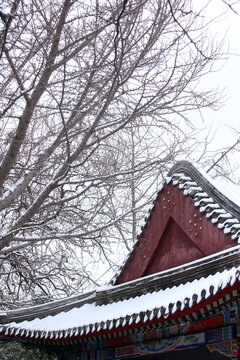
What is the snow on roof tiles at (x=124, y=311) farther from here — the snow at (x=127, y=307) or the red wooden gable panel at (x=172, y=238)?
the red wooden gable panel at (x=172, y=238)

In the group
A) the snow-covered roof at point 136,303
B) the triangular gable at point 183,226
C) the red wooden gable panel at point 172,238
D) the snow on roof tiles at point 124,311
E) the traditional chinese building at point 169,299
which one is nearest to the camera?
the snow on roof tiles at point 124,311

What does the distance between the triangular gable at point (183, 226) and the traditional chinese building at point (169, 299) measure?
0.01m

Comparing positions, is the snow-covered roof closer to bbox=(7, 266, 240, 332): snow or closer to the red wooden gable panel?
bbox=(7, 266, 240, 332): snow

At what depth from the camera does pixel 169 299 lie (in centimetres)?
607

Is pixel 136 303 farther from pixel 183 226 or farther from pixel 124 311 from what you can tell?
pixel 183 226

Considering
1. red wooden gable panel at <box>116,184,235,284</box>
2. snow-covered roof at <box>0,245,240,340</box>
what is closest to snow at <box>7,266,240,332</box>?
snow-covered roof at <box>0,245,240,340</box>

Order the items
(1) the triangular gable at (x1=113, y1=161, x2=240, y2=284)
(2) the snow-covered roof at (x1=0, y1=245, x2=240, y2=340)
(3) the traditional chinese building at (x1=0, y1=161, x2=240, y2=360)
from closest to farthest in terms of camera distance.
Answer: (2) the snow-covered roof at (x1=0, y1=245, x2=240, y2=340)
(3) the traditional chinese building at (x1=0, y1=161, x2=240, y2=360)
(1) the triangular gable at (x1=113, y1=161, x2=240, y2=284)

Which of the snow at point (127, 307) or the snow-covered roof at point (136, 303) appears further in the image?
the snow-covered roof at point (136, 303)

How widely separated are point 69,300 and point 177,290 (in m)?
3.12

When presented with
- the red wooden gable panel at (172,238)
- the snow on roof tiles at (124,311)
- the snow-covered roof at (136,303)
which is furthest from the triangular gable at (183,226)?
the snow on roof tiles at (124,311)

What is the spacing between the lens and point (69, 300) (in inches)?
354

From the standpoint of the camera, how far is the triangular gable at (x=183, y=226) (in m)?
6.91

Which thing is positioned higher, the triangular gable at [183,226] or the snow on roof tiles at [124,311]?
the triangular gable at [183,226]

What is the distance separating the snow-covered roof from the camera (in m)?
5.66
